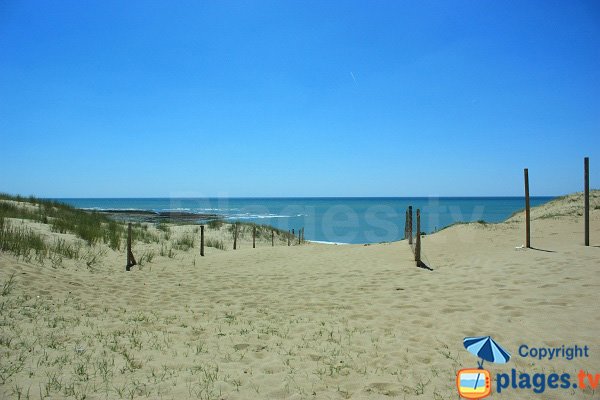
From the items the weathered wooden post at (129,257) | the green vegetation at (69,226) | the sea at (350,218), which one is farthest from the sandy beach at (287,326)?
the sea at (350,218)

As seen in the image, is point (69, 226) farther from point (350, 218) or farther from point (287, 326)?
point (350, 218)

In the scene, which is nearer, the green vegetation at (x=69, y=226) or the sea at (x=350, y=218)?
the green vegetation at (x=69, y=226)

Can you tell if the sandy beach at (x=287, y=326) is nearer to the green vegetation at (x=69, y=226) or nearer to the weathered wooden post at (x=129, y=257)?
the weathered wooden post at (x=129, y=257)

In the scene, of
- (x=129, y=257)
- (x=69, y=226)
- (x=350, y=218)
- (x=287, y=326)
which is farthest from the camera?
(x=350, y=218)

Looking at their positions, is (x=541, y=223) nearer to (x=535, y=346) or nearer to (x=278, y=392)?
(x=535, y=346)

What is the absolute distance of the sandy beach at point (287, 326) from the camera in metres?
3.72

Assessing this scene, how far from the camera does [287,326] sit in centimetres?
560

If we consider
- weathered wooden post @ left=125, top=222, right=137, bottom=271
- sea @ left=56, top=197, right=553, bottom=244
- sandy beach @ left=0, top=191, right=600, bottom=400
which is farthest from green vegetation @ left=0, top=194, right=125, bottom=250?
sea @ left=56, top=197, right=553, bottom=244

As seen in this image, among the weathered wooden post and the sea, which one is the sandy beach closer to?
the weathered wooden post

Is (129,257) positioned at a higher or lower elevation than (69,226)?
lower

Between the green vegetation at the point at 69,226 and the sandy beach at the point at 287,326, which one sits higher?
the green vegetation at the point at 69,226

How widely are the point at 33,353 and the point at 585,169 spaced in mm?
14098

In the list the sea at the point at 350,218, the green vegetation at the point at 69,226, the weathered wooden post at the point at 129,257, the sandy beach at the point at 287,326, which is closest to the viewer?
the sandy beach at the point at 287,326

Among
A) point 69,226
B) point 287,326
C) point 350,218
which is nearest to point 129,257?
point 69,226
